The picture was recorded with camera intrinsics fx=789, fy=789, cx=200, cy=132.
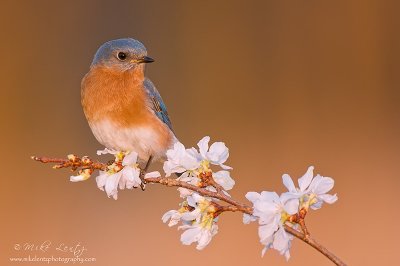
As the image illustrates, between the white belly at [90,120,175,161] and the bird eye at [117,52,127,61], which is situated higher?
the bird eye at [117,52,127,61]

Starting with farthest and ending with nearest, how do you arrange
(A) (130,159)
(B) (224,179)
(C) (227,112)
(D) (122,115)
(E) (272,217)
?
1. (C) (227,112)
2. (D) (122,115)
3. (A) (130,159)
4. (B) (224,179)
5. (E) (272,217)

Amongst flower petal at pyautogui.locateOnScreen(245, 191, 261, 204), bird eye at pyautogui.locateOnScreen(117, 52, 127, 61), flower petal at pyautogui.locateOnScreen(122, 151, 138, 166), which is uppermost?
flower petal at pyautogui.locateOnScreen(245, 191, 261, 204)

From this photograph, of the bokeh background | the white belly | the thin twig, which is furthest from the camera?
the bokeh background

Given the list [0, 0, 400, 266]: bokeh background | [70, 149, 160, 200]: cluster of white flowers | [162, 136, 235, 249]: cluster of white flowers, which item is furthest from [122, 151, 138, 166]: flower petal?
[0, 0, 400, 266]: bokeh background

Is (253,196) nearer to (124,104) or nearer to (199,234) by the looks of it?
(199,234)

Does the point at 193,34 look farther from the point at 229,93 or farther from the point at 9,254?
the point at 9,254

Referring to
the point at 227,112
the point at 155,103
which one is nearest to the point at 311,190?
the point at 155,103

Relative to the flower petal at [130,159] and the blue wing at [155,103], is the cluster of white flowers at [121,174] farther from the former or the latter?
the blue wing at [155,103]

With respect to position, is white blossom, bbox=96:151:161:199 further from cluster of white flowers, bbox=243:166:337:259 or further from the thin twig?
cluster of white flowers, bbox=243:166:337:259
